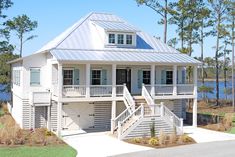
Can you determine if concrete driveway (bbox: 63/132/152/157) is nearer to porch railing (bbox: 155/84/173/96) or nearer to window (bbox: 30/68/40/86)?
porch railing (bbox: 155/84/173/96)

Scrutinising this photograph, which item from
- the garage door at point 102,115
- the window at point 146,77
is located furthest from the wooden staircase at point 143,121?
the window at point 146,77

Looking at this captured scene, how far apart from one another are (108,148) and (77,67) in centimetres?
906

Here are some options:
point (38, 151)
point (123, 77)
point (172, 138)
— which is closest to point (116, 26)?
point (123, 77)

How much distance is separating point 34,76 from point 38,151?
10.0 meters

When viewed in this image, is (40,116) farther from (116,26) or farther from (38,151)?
(116,26)

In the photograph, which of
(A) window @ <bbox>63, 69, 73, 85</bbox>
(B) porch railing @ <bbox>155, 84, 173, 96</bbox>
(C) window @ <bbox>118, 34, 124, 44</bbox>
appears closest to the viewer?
(A) window @ <bbox>63, 69, 73, 85</bbox>

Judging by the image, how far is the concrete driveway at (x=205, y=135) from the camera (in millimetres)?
24445

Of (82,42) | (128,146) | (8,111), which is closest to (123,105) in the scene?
(82,42)

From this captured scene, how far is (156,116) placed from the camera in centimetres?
2548

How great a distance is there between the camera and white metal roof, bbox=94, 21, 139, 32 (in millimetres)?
29672

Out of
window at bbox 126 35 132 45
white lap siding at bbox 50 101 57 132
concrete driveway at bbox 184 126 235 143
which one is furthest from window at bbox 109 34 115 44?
concrete driveway at bbox 184 126 235 143

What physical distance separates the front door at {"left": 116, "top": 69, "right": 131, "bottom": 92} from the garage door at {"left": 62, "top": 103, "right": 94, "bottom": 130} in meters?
3.12

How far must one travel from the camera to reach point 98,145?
22.3m

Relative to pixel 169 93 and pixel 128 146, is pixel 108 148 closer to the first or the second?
pixel 128 146
